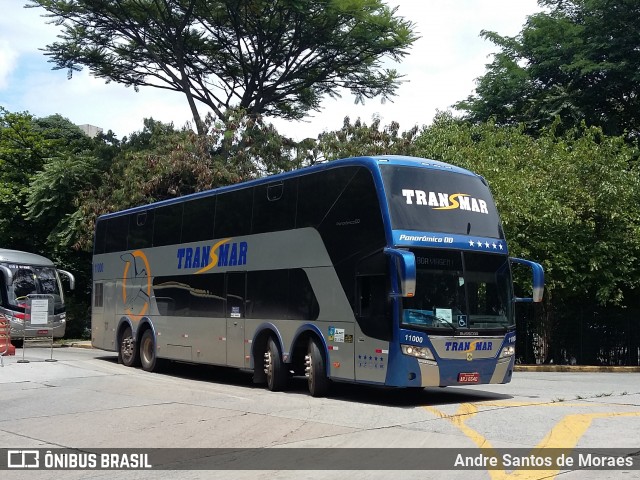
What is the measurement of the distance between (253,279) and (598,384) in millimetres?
8190

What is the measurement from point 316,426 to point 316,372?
320 cm

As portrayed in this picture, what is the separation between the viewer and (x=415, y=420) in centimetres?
1188

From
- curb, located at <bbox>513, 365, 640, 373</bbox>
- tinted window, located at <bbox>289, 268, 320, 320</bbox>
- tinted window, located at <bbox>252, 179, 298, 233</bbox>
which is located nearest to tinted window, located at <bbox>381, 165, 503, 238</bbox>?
tinted window, located at <bbox>289, 268, 320, 320</bbox>

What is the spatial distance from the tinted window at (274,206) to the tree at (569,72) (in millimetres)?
19377

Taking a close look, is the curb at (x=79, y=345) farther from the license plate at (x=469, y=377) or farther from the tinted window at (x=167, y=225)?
the license plate at (x=469, y=377)

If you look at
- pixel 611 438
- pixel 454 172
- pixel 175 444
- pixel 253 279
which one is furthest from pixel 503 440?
pixel 253 279

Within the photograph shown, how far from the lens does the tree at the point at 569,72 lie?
107 feet

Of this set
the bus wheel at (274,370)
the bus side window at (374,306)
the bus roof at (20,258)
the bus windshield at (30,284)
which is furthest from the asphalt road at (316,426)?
the bus roof at (20,258)

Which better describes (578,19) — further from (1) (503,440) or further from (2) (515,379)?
(1) (503,440)

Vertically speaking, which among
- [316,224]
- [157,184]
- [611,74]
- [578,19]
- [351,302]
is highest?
[578,19]

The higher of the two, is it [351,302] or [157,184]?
[157,184]

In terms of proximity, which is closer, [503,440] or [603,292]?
[503,440]

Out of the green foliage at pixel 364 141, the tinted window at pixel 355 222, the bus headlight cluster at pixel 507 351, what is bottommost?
the bus headlight cluster at pixel 507 351

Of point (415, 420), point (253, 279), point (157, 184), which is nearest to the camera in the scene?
point (415, 420)
